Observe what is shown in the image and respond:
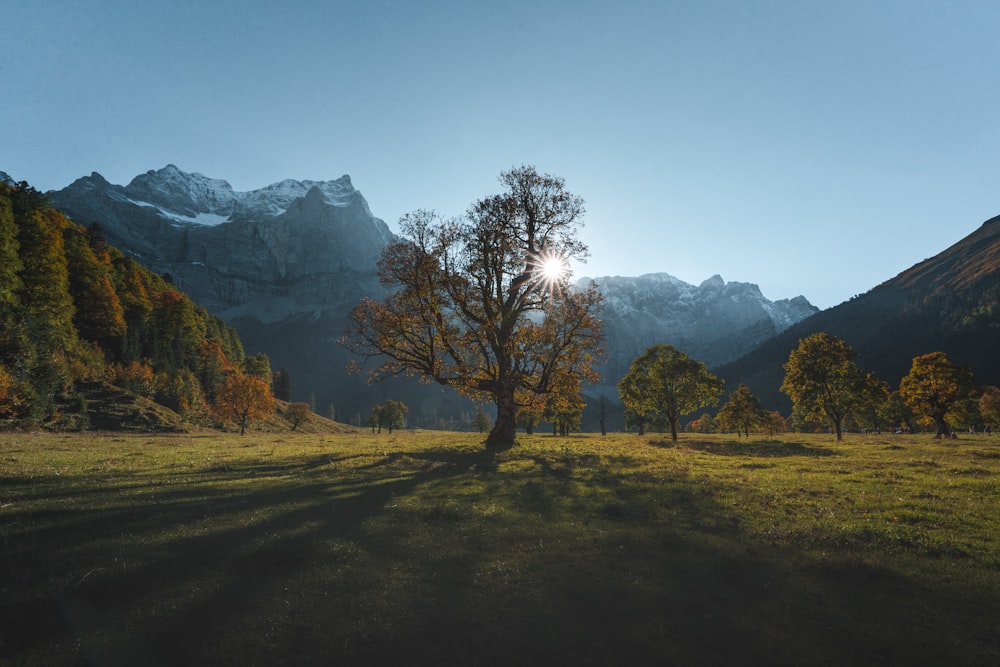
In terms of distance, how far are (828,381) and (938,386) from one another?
14217mm

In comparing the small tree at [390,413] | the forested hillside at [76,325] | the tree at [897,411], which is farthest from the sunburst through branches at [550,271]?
the small tree at [390,413]

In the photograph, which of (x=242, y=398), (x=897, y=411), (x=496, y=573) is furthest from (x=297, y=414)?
(x=897, y=411)

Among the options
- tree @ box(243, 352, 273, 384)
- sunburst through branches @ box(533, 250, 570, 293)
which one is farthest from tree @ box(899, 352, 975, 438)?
tree @ box(243, 352, 273, 384)

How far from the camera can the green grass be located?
713 centimetres

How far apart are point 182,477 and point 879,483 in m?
31.6

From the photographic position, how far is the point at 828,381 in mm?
53469

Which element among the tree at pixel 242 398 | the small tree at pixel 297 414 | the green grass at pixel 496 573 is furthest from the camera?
the small tree at pixel 297 414

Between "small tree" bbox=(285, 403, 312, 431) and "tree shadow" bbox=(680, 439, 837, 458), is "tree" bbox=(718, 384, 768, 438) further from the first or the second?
"small tree" bbox=(285, 403, 312, 431)

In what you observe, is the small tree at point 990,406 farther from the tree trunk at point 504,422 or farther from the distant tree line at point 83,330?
the distant tree line at point 83,330

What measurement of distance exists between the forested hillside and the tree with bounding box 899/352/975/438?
104944 mm

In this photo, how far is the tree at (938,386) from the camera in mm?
53125

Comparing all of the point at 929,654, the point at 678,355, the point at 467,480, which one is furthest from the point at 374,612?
the point at 678,355

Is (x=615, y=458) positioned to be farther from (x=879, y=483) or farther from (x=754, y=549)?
(x=754, y=549)

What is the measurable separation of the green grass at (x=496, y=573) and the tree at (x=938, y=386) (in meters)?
49.3
